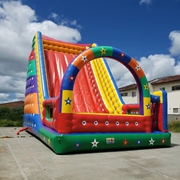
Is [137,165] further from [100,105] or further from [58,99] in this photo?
[100,105]

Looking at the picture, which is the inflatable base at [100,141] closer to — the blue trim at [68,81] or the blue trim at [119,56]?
the blue trim at [68,81]

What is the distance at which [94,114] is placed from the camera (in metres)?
5.66

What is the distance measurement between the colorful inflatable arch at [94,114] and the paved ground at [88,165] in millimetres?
322

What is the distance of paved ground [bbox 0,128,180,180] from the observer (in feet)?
11.5

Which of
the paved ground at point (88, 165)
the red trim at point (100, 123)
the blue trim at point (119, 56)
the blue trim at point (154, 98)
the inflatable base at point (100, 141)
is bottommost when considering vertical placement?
the paved ground at point (88, 165)

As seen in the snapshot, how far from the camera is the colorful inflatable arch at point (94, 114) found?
5.37m

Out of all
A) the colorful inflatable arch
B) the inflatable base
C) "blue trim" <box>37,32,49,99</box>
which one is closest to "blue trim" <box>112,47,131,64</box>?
the colorful inflatable arch

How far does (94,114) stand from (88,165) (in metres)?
1.65

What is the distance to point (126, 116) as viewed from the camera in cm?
604

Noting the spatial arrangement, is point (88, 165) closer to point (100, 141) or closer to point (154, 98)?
point (100, 141)

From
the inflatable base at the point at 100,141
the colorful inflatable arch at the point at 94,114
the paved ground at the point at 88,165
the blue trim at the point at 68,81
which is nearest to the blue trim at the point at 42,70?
the colorful inflatable arch at the point at 94,114

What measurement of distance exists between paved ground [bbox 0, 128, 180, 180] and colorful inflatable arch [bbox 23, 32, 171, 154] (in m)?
0.32

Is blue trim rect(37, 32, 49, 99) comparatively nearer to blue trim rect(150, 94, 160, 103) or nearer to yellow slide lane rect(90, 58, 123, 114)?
yellow slide lane rect(90, 58, 123, 114)

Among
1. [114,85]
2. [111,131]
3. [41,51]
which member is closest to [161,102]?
[111,131]
